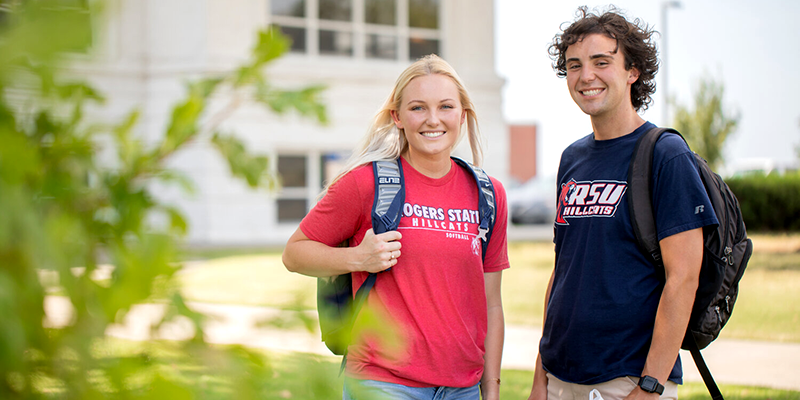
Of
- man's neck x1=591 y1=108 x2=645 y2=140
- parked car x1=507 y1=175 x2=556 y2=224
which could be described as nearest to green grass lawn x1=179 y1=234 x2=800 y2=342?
man's neck x1=591 y1=108 x2=645 y2=140

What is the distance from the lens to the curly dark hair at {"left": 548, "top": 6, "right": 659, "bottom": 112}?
101 inches

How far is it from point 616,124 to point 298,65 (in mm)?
14767

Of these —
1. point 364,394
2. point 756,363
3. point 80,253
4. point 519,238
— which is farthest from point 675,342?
point 519,238

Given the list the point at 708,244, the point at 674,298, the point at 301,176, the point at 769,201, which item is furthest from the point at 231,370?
the point at 769,201

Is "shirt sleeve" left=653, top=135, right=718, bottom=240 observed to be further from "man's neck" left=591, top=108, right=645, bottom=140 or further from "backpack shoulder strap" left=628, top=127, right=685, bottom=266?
"man's neck" left=591, top=108, right=645, bottom=140

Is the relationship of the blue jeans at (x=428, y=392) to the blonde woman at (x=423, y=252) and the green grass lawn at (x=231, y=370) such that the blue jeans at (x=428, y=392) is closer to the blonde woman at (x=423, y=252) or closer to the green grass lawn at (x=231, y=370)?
the blonde woman at (x=423, y=252)

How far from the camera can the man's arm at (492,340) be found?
271 centimetres

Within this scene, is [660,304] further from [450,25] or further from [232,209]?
[450,25]

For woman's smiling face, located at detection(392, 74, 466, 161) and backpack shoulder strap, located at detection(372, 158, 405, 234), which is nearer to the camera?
backpack shoulder strap, located at detection(372, 158, 405, 234)

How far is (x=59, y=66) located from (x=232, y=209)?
15800 millimetres

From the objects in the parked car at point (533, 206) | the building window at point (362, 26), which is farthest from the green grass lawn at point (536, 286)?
the parked car at point (533, 206)

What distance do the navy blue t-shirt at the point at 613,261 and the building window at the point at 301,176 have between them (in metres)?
14.5

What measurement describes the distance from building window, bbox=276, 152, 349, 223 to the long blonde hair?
1412cm

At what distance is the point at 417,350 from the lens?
2.47 m
